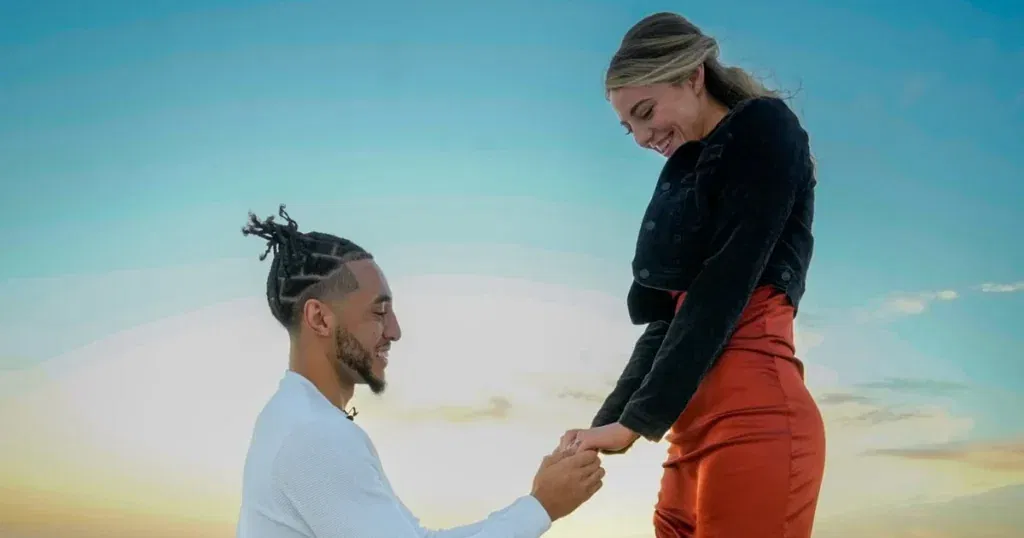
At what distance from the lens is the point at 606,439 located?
2566 millimetres

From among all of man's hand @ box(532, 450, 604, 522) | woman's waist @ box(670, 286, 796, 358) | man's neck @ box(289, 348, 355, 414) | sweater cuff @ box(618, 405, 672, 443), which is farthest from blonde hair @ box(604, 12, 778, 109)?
man's neck @ box(289, 348, 355, 414)

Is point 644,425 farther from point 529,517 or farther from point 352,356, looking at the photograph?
point 352,356

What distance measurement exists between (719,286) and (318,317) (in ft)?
3.83

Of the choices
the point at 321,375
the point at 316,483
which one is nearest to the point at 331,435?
the point at 316,483

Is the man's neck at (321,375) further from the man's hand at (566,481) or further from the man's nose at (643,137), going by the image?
the man's nose at (643,137)

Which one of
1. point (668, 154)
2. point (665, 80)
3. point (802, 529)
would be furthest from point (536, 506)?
point (665, 80)

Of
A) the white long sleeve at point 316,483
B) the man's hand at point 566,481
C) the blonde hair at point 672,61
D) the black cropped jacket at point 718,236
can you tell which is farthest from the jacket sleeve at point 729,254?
the white long sleeve at point 316,483

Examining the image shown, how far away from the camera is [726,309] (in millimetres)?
2369

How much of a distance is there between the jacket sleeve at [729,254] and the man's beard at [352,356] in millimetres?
835

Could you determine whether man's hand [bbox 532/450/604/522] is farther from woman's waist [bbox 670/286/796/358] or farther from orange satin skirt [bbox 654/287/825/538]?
woman's waist [bbox 670/286/796/358]

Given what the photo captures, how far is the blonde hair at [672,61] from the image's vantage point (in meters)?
2.53

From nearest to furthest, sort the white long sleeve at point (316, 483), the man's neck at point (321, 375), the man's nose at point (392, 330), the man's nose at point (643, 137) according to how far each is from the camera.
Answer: the white long sleeve at point (316, 483) → the man's nose at point (643, 137) → the man's neck at point (321, 375) → the man's nose at point (392, 330)

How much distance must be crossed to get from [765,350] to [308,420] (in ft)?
3.68

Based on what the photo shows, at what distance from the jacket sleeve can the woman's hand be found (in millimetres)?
55
